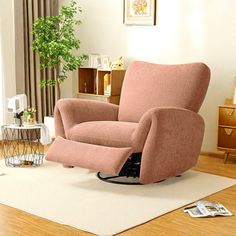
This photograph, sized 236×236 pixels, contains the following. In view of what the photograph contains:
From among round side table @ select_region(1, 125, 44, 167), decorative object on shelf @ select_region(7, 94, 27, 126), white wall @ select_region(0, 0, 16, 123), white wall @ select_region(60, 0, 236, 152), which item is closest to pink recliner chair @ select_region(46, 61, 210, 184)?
decorative object on shelf @ select_region(7, 94, 27, 126)

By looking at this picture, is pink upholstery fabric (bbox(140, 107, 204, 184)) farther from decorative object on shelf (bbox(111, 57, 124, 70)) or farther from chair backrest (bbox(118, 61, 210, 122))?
decorative object on shelf (bbox(111, 57, 124, 70))

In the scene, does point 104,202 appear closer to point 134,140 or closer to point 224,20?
point 134,140

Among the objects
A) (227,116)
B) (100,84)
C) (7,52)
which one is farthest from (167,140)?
(7,52)

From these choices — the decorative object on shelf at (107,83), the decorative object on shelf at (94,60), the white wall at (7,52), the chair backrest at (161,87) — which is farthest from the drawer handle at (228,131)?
the white wall at (7,52)

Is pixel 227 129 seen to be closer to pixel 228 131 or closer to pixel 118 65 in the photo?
pixel 228 131

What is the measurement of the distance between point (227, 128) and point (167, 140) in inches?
43.6

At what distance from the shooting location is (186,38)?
4867 mm

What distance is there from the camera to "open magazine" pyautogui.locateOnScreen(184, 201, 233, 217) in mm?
3000

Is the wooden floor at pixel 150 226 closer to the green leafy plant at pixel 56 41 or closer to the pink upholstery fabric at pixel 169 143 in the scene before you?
the pink upholstery fabric at pixel 169 143

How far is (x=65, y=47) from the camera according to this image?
16.7 feet

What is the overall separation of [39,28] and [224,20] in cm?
190

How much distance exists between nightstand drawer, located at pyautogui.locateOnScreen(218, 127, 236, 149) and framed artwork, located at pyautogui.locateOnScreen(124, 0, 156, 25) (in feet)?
4.52

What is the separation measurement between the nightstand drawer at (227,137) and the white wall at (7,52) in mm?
2338

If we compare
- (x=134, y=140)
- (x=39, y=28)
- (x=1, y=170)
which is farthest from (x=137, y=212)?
(x=39, y=28)
